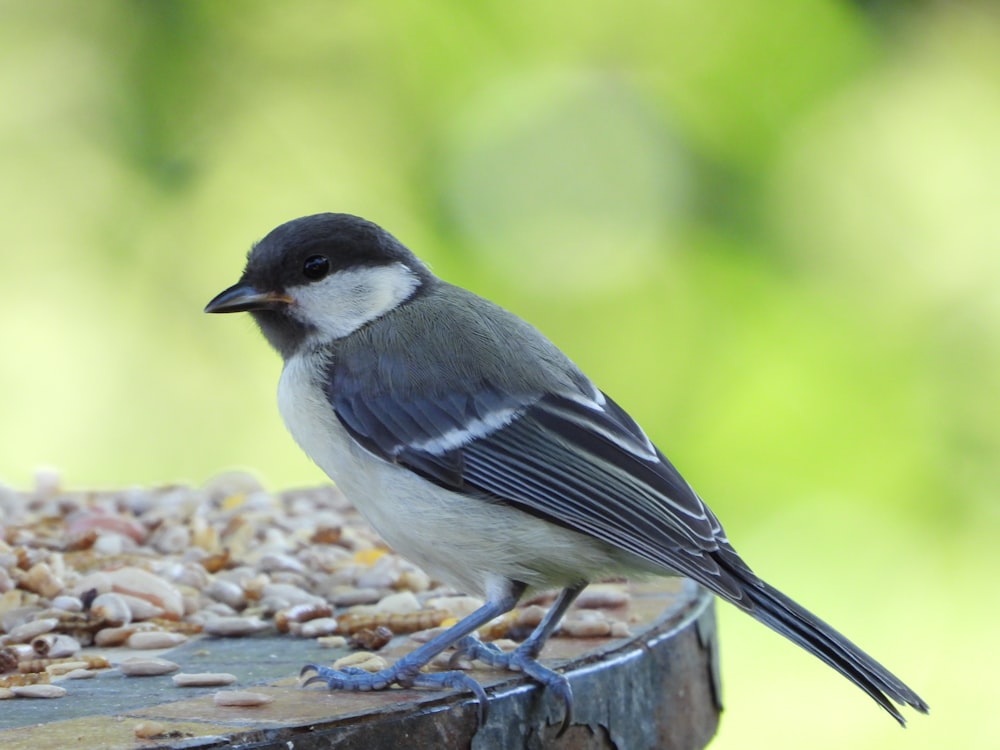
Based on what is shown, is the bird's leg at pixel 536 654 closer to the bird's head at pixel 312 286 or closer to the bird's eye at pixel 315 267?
the bird's head at pixel 312 286

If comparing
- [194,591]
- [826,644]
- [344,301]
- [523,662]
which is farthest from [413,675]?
[344,301]

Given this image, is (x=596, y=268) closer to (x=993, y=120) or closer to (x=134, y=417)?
(x=993, y=120)

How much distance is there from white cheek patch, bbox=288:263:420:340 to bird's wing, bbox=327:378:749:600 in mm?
190

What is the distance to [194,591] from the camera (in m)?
2.52

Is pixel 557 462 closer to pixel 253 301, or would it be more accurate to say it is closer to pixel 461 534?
pixel 461 534

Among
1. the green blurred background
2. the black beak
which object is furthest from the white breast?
the green blurred background

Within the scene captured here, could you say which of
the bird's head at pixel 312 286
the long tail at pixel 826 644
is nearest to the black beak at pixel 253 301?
the bird's head at pixel 312 286

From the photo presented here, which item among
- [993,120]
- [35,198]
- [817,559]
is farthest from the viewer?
[35,198]

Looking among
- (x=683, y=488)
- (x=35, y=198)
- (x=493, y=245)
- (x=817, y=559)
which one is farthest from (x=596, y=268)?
(x=683, y=488)

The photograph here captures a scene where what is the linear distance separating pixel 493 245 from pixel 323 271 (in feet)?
8.41

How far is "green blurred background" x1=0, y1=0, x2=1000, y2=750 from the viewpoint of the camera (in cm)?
436

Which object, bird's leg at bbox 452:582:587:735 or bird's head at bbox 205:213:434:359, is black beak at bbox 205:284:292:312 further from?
bird's leg at bbox 452:582:587:735

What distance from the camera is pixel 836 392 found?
4508 millimetres

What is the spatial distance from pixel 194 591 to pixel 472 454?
676 mm
